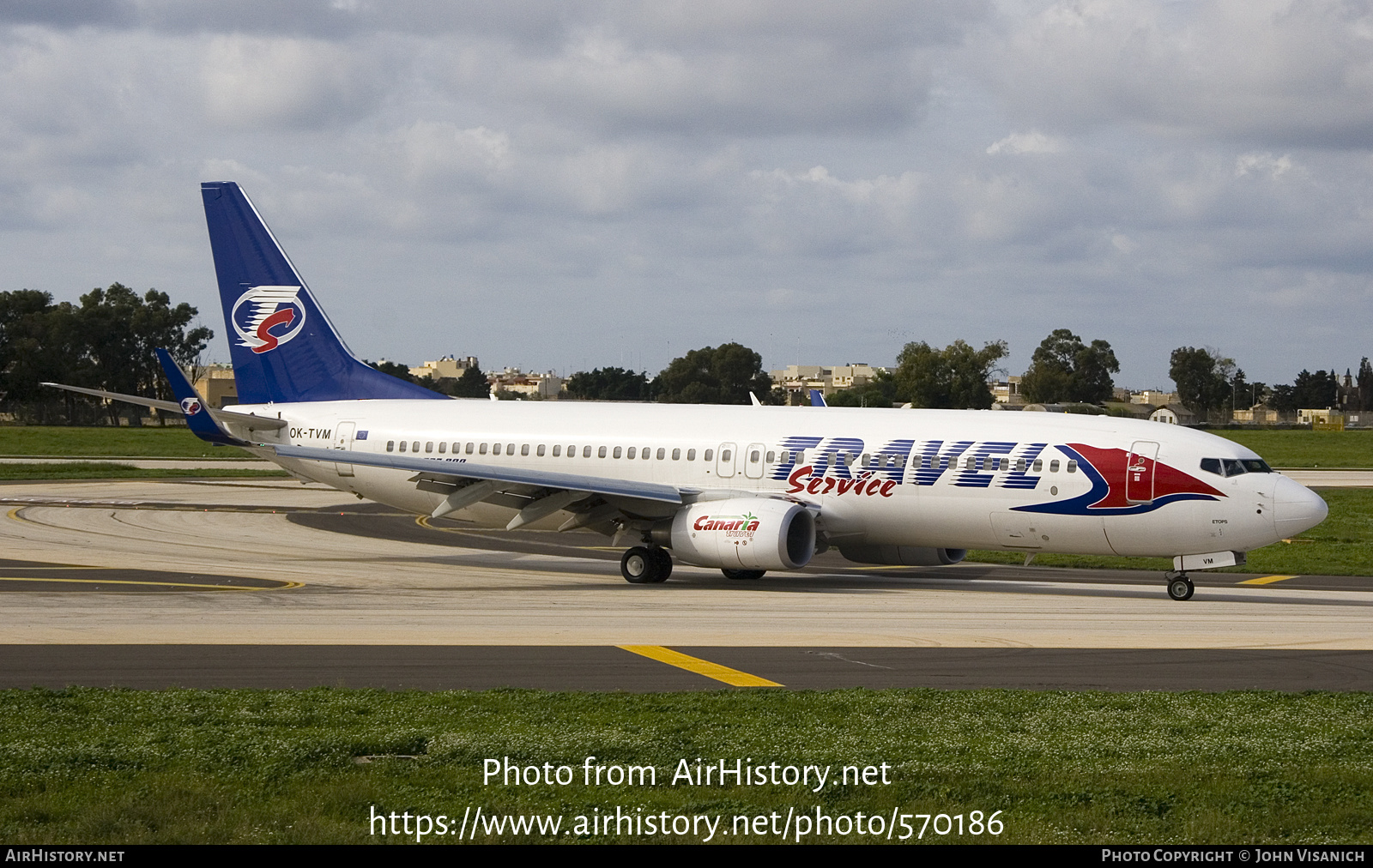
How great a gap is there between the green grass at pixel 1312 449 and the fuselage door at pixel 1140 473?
54.9 m

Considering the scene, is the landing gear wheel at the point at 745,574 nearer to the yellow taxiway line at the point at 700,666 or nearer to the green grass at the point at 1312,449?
the yellow taxiway line at the point at 700,666

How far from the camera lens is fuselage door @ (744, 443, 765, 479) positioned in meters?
29.5

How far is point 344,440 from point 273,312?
13.1 feet

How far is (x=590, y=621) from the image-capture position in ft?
73.5

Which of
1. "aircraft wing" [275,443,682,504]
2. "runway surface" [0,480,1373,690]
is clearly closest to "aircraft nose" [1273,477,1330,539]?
"runway surface" [0,480,1373,690]

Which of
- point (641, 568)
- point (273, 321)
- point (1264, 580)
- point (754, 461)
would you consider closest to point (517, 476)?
point (641, 568)

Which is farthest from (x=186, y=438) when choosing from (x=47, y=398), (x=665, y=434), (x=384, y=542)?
(x=665, y=434)

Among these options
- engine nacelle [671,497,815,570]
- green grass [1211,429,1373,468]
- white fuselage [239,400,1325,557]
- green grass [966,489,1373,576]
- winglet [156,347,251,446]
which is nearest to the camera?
white fuselage [239,400,1325,557]

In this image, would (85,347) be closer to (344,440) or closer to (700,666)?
(344,440)

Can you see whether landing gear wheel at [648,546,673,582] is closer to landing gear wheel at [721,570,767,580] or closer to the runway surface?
the runway surface

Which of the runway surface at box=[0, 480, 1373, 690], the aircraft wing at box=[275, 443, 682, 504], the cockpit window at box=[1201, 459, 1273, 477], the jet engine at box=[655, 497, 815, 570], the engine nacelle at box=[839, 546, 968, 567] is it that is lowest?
the runway surface at box=[0, 480, 1373, 690]

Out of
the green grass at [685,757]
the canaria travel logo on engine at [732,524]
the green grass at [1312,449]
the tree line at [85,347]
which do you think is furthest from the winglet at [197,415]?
the tree line at [85,347]

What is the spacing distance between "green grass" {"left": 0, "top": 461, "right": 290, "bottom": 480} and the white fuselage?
3134 cm

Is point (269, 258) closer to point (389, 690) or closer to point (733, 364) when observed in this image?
point (389, 690)
